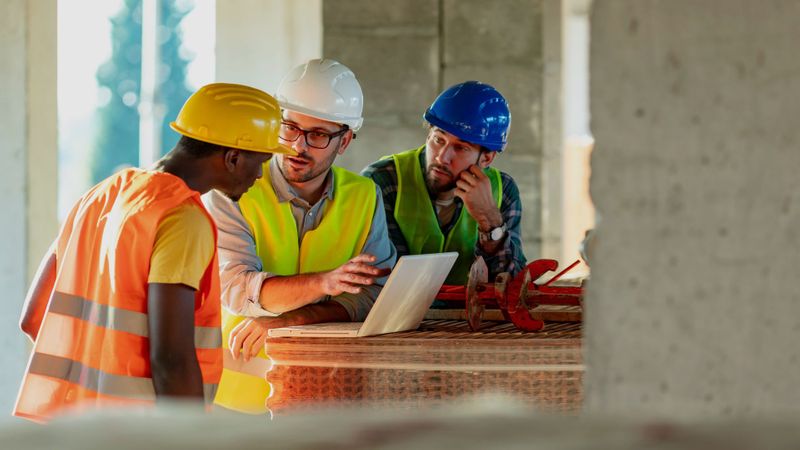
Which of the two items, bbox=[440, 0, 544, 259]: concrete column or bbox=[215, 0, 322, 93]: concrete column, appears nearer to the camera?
bbox=[215, 0, 322, 93]: concrete column

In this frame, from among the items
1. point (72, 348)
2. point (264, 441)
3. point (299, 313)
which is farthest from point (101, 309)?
point (264, 441)

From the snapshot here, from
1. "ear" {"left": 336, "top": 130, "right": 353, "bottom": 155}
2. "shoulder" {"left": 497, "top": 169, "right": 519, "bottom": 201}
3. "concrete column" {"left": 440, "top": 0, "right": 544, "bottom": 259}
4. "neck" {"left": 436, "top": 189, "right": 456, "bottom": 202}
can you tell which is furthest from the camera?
"concrete column" {"left": 440, "top": 0, "right": 544, "bottom": 259}

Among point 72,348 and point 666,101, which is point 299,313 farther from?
point 666,101

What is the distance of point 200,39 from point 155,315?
14706 mm

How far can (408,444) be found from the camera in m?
0.89

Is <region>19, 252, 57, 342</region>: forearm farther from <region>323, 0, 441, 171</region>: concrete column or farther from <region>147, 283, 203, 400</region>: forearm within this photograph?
<region>323, 0, 441, 171</region>: concrete column

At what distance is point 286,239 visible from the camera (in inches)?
183

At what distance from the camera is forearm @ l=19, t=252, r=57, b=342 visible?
382cm

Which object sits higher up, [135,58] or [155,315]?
[135,58]

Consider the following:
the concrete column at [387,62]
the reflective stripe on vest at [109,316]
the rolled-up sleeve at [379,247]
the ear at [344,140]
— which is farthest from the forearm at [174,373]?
the concrete column at [387,62]

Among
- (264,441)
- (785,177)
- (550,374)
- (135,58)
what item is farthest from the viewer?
(135,58)

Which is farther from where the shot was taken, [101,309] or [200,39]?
[200,39]

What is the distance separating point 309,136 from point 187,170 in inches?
45.1

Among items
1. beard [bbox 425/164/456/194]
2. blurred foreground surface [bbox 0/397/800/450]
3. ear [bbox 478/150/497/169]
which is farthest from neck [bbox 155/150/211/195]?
blurred foreground surface [bbox 0/397/800/450]
